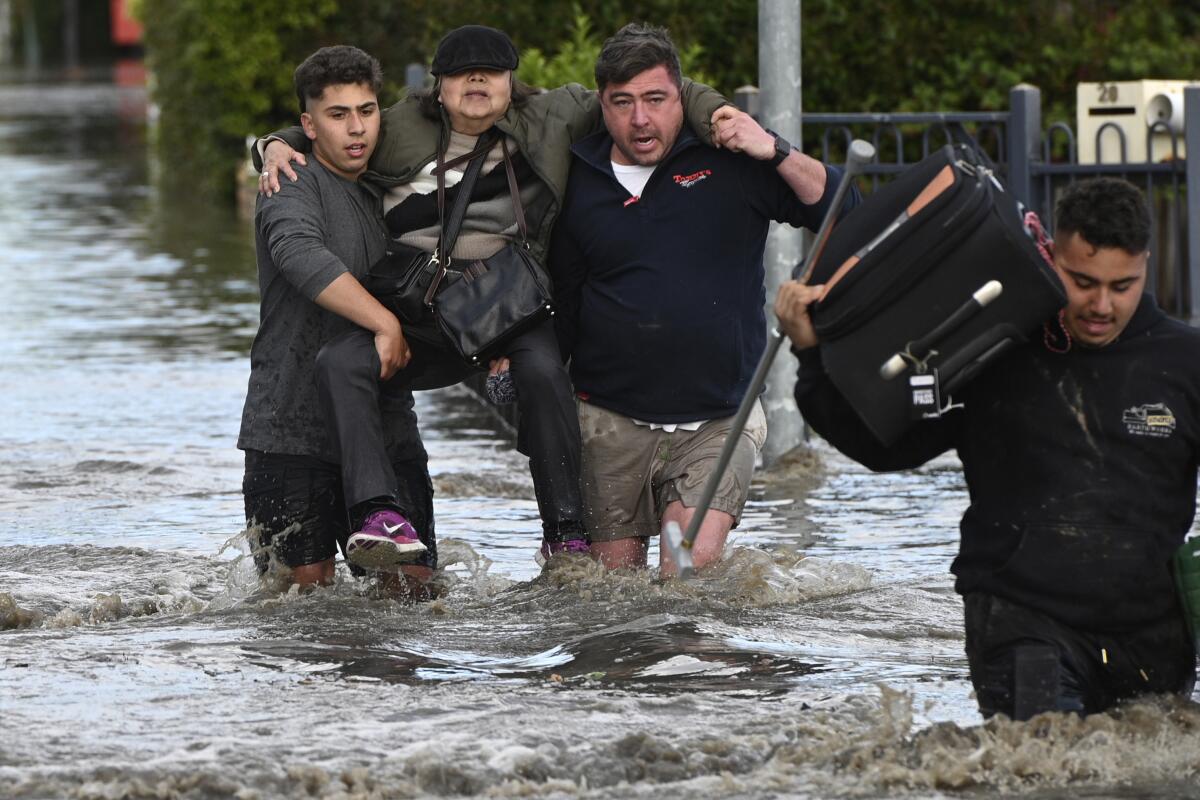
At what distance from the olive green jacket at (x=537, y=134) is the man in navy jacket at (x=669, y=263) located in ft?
0.17

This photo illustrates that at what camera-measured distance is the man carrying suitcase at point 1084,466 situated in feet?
14.6

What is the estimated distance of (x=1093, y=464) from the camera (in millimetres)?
A: 4500

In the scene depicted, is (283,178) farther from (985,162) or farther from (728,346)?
(985,162)

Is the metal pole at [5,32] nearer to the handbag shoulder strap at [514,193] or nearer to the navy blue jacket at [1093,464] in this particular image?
the handbag shoulder strap at [514,193]

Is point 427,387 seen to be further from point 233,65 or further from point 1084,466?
point 233,65

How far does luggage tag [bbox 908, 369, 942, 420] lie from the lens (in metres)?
4.37

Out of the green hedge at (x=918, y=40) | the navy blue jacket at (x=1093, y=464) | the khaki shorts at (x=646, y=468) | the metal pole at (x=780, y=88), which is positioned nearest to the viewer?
the navy blue jacket at (x=1093, y=464)

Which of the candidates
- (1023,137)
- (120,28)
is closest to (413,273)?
(1023,137)

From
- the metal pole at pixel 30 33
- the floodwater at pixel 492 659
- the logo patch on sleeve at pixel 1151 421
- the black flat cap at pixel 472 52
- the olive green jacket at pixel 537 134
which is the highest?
the metal pole at pixel 30 33

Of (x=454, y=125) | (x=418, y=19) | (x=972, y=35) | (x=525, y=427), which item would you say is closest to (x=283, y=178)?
(x=454, y=125)

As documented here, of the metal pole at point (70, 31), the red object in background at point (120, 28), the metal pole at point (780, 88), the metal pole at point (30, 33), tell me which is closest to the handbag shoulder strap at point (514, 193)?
the metal pole at point (780, 88)

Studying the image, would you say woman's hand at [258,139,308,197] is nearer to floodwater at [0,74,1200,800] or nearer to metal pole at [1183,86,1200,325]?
floodwater at [0,74,1200,800]

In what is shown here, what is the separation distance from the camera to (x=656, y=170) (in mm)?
6031

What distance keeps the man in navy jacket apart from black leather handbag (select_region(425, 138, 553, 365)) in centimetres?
20
